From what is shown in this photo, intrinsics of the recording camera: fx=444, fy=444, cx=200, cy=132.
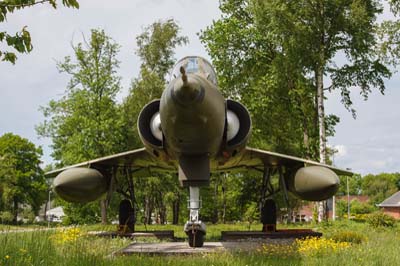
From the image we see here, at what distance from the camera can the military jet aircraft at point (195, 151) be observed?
20.8 feet

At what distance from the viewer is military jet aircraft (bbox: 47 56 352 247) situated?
6.34 metres

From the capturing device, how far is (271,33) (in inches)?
837

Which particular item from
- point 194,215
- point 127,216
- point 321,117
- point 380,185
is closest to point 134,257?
point 194,215

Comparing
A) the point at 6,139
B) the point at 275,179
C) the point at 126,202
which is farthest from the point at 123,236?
the point at 6,139

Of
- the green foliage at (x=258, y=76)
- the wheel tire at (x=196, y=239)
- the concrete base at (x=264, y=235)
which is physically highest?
the green foliage at (x=258, y=76)

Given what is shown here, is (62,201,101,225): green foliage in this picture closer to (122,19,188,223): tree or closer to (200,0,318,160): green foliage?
(122,19,188,223): tree

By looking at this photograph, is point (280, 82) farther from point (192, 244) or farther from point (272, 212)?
point (192, 244)

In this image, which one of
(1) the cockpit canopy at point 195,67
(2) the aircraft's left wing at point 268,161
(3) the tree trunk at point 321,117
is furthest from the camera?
(3) the tree trunk at point 321,117

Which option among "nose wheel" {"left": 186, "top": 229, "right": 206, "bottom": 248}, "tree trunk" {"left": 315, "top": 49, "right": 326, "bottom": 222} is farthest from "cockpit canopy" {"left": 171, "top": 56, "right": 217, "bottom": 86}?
"tree trunk" {"left": 315, "top": 49, "right": 326, "bottom": 222}

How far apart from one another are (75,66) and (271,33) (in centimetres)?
1411

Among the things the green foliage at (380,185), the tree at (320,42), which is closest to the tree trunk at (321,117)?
the tree at (320,42)

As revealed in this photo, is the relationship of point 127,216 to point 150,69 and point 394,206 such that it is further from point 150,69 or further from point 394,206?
point 394,206

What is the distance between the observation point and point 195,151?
24.2 ft

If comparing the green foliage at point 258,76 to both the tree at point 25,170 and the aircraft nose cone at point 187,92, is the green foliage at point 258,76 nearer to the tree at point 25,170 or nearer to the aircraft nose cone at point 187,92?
the aircraft nose cone at point 187,92
